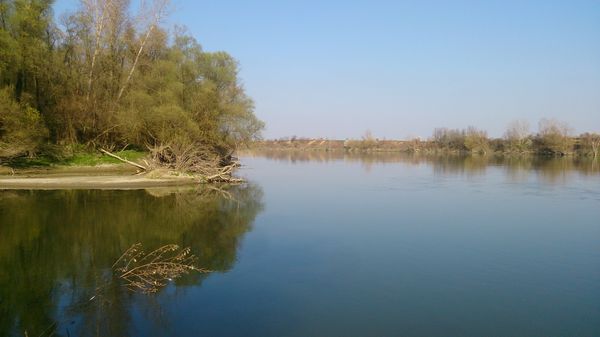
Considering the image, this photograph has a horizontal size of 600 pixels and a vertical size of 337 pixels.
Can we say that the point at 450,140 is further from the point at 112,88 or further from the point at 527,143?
the point at 112,88

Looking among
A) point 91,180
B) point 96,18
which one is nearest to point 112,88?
point 96,18

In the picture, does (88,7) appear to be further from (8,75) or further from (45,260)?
(45,260)

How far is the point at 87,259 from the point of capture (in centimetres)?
960

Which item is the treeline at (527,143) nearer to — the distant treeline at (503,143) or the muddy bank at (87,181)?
the distant treeline at (503,143)

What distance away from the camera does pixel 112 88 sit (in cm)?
3228

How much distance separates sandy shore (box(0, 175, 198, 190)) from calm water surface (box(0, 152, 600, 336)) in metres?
2.64

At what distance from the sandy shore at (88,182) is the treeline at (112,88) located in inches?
66.0

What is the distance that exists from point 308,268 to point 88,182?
1677cm

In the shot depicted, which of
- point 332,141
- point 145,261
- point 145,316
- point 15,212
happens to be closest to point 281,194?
point 15,212

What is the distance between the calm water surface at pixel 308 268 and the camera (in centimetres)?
667

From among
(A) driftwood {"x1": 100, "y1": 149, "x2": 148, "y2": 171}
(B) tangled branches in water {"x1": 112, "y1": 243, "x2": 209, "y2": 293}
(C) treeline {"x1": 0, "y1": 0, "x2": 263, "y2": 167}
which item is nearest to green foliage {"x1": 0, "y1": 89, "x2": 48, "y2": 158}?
(C) treeline {"x1": 0, "y1": 0, "x2": 263, "y2": 167}

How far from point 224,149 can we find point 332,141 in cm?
10943

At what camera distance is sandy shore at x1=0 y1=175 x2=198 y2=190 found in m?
21.2

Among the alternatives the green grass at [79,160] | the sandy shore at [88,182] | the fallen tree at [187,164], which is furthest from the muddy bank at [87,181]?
the green grass at [79,160]
